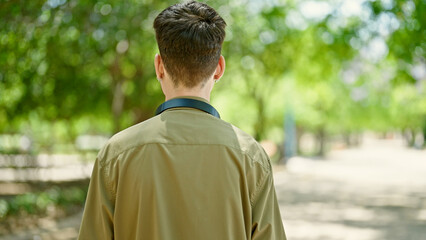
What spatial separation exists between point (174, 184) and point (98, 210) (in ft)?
0.98

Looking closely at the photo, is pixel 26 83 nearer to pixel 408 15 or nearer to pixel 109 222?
pixel 408 15

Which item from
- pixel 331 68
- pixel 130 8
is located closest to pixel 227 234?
pixel 130 8

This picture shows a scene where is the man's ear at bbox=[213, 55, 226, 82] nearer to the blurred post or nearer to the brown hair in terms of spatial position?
the brown hair

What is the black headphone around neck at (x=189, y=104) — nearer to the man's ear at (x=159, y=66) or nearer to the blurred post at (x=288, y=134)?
the man's ear at (x=159, y=66)

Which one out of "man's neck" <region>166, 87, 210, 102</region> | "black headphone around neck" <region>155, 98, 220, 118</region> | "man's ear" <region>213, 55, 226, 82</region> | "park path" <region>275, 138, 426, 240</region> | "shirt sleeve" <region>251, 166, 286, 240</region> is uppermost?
"man's ear" <region>213, 55, 226, 82</region>

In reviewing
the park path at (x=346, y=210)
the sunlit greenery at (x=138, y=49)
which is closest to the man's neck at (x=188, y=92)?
the sunlit greenery at (x=138, y=49)

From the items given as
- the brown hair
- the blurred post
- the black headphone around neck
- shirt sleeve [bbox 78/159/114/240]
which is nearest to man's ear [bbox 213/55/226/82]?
the brown hair

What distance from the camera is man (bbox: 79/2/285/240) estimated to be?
1784 millimetres

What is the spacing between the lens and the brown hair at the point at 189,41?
1.83m

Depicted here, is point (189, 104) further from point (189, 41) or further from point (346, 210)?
point (346, 210)

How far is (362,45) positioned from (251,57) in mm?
8332

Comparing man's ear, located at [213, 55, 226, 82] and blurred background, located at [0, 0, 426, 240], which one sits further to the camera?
blurred background, located at [0, 0, 426, 240]

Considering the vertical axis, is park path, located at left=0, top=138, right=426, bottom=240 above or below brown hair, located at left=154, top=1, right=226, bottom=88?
below

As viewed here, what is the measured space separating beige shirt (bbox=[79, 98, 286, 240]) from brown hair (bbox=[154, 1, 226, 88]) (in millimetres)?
151
